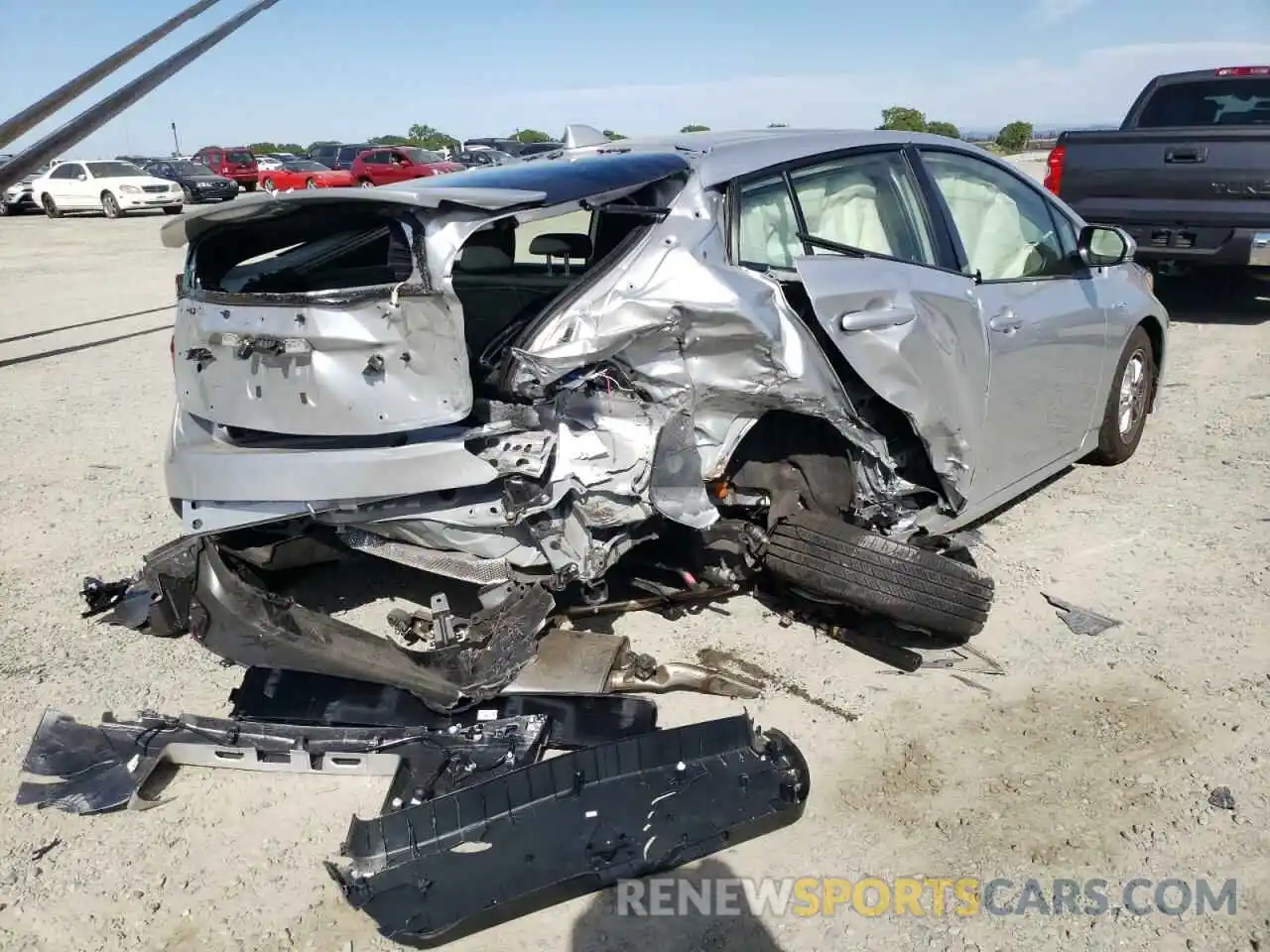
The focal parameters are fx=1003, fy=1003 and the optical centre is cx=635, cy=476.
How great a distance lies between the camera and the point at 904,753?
3186 mm

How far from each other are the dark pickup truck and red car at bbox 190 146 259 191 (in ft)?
99.3

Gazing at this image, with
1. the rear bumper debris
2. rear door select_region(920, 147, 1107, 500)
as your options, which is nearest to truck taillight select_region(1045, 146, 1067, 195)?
rear door select_region(920, 147, 1107, 500)

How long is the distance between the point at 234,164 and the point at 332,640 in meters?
34.4

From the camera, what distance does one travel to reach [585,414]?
10.6ft

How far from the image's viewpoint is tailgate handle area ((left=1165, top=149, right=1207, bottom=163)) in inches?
316

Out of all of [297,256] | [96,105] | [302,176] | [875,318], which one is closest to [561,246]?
[297,256]

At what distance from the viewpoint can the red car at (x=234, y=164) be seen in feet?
109

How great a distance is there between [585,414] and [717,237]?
2.55 ft

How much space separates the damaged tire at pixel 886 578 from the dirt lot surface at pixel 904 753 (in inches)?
10.3

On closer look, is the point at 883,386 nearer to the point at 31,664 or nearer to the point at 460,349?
the point at 460,349

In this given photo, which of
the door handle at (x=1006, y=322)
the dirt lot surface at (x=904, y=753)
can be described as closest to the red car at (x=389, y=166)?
the dirt lot surface at (x=904, y=753)

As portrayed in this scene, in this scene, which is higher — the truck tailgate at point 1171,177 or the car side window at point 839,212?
the car side window at point 839,212

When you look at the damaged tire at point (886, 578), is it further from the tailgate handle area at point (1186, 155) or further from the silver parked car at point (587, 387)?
the tailgate handle area at point (1186, 155)

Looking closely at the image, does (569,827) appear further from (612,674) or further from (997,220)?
(997,220)
